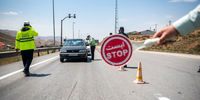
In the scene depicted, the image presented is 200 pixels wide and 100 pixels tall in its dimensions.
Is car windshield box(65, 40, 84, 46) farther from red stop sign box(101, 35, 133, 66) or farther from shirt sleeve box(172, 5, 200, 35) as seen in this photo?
shirt sleeve box(172, 5, 200, 35)

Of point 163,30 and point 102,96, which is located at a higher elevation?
point 163,30

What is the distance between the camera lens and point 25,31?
8062 millimetres

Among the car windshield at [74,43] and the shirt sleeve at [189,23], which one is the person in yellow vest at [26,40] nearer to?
the car windshield at [74,43]

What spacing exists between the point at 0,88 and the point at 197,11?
551 centimetres

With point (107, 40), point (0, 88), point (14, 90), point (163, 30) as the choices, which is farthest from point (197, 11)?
point (0, 88)

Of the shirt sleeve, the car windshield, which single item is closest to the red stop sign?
the shirt sleeve

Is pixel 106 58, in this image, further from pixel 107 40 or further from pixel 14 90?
pixel 14 90

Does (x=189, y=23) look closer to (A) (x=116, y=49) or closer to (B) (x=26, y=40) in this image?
(A) (x=116, y=49)

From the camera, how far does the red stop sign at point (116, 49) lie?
9.16 feet

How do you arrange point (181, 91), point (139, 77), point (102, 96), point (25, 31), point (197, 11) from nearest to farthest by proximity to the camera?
point (197, 11) < point (102, 96) < point (181, 91) < point (139, 77) < point (25, 31)

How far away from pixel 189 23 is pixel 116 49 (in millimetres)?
1023

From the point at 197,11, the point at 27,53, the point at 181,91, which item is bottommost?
the point at 181,91

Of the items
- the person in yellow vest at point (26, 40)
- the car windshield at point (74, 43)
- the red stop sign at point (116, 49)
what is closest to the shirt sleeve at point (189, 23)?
the red stop sign at point (116, 49)

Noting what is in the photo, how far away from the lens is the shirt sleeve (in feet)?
6.86
